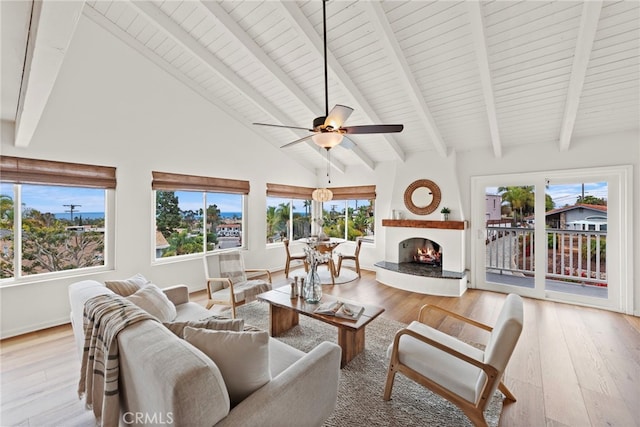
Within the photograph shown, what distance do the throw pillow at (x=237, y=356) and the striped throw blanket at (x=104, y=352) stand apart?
38cm

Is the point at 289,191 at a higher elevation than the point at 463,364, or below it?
higher

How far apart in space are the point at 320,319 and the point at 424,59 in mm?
3155

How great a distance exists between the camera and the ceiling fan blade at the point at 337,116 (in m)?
2.43

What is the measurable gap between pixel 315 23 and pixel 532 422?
159 inches

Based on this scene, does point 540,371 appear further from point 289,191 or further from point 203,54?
point 203,54

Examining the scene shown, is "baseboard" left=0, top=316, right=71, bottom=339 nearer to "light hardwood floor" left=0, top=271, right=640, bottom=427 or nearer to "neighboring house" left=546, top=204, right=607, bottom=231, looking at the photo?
"light hardwood floor" left=0, top=271, right=640, bottom=427

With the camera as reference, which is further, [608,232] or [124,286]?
[608,232]

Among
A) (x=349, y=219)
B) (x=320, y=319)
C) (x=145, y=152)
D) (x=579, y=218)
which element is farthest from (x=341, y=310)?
(x=349, y=219)

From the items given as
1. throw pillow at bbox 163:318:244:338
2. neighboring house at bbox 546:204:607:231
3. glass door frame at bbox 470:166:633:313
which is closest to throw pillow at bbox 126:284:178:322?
throw pillow at bbox 163:318:244:338

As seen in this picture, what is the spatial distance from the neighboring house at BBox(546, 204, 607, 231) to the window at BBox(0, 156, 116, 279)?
6.67m

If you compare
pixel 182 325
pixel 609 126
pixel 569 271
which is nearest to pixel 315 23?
pixel 182 325

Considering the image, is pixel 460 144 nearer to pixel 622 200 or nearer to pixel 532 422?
pixel 622 200

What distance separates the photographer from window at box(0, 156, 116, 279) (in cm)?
313

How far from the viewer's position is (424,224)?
514 cm
